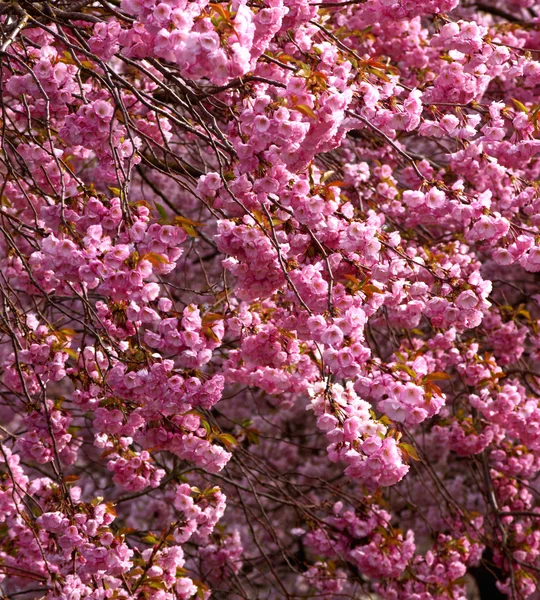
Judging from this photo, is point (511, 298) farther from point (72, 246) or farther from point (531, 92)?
point (72, 246)

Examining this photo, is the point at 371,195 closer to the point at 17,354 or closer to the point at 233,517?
the point at 17,354

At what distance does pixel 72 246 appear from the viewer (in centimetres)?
214

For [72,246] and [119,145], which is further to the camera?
[119,145]

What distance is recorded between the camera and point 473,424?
4250mm

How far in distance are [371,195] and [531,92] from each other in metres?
1.56

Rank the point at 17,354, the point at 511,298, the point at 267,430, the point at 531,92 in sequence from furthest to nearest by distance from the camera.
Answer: the point at 267,430 → the point at 511,298 → the point at 531,92 → the point at 17,354

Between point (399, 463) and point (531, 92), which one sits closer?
point (399, 463)

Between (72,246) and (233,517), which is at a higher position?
(233,517)

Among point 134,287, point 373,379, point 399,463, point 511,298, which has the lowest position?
point 399,463

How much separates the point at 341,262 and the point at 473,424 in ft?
6.98

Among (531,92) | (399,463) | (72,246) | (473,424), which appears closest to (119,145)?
(72,246)

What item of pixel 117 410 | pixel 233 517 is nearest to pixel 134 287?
pixel 117 410

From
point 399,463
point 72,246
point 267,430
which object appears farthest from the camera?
point 267,430

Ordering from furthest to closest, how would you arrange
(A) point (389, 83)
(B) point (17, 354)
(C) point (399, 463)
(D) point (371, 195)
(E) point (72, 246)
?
(D) point (371, 195) < (B) point (17, 354) < (A) point (389, 83) < (C) point (399, 463) < (E) point (72, 246)
